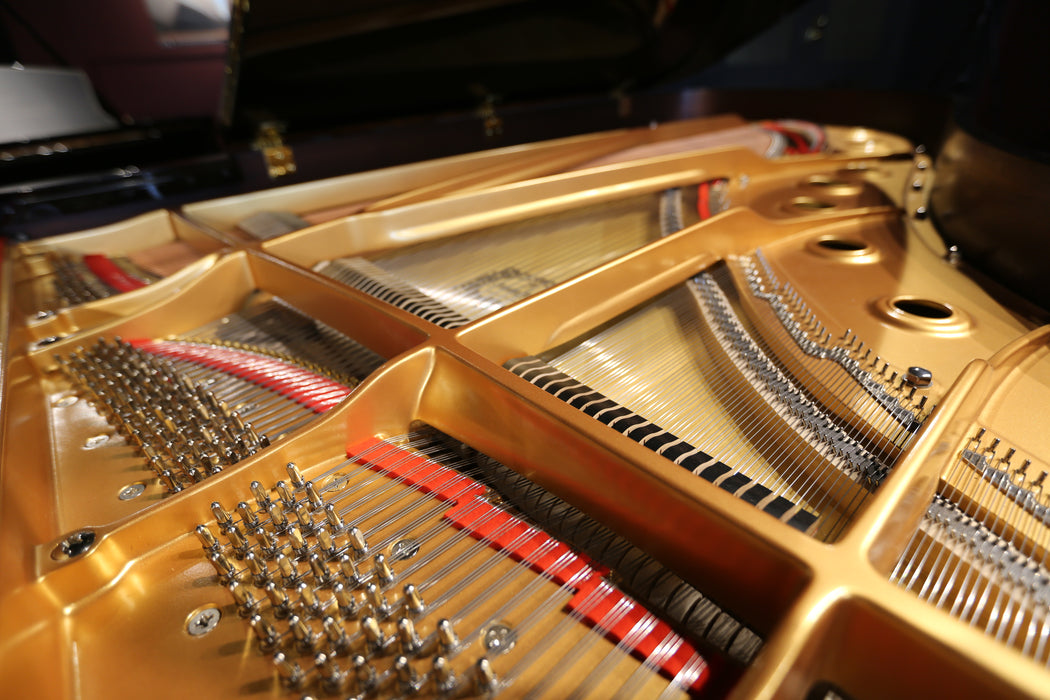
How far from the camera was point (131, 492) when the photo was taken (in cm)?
118

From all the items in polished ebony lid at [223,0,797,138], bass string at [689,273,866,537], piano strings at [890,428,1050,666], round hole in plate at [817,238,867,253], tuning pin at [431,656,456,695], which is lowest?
bass string at [689,273,866,537]

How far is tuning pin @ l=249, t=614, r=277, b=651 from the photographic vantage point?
860mm

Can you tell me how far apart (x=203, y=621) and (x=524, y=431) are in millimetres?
582

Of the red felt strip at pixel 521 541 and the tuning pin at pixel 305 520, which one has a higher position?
the tuning pin at pixel 305 520

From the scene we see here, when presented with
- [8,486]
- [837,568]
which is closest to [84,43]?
[8,486]

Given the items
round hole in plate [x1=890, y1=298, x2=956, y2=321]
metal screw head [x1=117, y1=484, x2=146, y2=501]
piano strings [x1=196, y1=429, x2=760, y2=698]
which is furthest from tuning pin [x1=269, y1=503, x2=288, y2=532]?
round hole in plate [x1=890, y1=298, x2=956, y2=321]

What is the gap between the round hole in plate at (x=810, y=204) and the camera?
8.33ft

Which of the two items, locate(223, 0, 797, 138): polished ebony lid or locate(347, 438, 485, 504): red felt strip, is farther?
locate(223, 0, 797, 138): polished ebony lid

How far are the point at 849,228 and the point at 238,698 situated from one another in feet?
7.55

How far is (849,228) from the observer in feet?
7.22

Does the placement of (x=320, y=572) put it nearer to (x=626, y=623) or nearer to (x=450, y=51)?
(x=626, y=623)

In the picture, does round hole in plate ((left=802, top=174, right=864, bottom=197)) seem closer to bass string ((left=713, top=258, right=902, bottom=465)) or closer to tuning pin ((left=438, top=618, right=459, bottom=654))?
bass string ((left=713, top=258, right=902, bottom=465))

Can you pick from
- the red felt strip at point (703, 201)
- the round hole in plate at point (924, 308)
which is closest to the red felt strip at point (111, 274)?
the red felt strip at point (703, 201)

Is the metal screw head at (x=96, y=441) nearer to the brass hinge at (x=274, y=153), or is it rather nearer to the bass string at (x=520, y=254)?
the bass string at (x=520, y=254)
